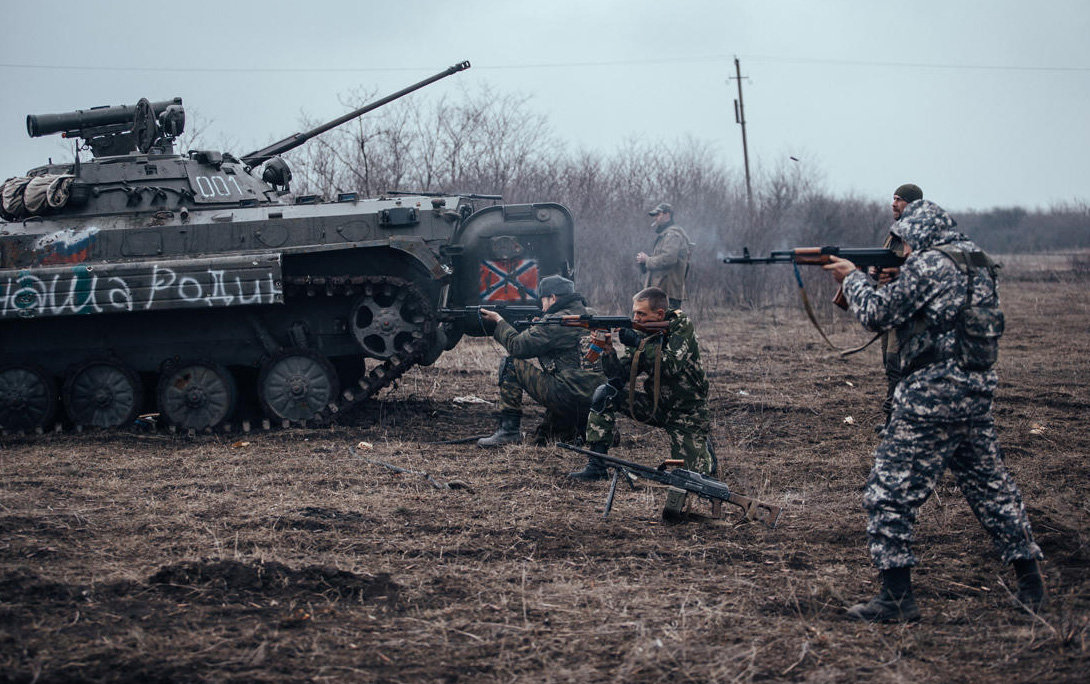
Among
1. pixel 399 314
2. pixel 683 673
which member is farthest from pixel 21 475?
pixel 683 673

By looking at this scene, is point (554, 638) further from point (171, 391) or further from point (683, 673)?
point (171, 391)

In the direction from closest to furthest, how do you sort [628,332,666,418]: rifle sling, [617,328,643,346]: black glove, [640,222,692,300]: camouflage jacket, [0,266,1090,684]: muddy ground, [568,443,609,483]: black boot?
[0,266,1090,684]: muddy ground < [628,332,666,418]: rifle sling < [617,328,643,346]: black glove < [568,443,609,483]: black boot < [640,222,692,300]: camouflage jacket

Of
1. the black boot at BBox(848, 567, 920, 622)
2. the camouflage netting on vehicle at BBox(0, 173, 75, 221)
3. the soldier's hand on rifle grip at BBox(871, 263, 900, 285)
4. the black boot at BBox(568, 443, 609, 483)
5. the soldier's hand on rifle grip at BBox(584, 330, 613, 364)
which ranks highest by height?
the camouflage netting on vehicle at BBox(0, 173, 75, 221)

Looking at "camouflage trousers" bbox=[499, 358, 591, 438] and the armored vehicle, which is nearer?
"camouflage trousers" bbox=[499, 358, 591, 438]

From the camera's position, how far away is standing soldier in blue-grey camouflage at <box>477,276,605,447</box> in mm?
7539

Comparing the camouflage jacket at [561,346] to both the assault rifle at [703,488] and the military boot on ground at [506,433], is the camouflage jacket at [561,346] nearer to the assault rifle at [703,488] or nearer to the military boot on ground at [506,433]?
the military boot on ground at [506,433]

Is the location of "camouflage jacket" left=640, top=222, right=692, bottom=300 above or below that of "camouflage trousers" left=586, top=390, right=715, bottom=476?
above

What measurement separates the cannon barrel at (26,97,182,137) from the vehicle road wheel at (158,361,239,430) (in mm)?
2800

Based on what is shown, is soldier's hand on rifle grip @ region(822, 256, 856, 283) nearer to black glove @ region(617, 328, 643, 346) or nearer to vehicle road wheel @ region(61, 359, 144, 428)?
black glove @ region(617, 328, 643, 346)

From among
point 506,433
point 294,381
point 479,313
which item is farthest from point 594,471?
point 294,381

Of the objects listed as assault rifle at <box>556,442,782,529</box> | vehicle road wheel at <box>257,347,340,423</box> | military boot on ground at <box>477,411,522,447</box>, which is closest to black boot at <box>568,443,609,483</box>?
assault rifle at <box>556,442,782,529</box>

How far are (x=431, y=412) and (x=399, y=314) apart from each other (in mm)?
1188

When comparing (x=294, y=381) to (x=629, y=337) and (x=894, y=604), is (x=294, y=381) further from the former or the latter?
(x=894, y=604)

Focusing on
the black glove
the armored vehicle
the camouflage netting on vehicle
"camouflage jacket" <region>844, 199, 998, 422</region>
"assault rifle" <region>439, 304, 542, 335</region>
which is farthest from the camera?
the camouflage netting on vehicle
